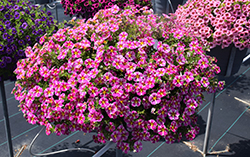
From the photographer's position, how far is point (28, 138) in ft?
12.3

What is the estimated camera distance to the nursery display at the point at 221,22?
7.37 feet

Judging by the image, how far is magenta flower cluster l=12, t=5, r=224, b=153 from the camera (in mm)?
1512

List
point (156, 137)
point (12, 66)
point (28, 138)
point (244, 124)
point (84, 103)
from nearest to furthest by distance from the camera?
1. point (84, 103)
2. point (156, 137)
3. point (12, 66)
4. point (28, 138)
5. point (244, 124)

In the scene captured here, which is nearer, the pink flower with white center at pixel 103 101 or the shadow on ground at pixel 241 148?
the pink flower with white center at pixel 103 101

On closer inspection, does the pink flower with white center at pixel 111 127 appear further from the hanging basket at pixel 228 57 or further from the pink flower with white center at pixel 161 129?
the hanging basket at pixel 228 57

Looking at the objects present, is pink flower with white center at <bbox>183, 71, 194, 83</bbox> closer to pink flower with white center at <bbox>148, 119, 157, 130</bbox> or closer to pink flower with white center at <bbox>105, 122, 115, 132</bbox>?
pink flower with white center at <bbox>148, 119, 157, 130</bbox>

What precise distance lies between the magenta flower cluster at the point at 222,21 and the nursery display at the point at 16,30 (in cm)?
134

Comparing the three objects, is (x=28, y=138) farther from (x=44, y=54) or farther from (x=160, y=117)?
(x=160, y=117)

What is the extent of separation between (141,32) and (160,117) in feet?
1.89

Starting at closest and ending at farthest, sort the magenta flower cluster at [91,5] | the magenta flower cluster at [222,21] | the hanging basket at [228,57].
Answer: the magenta flower cluster at [222,21] < the hanging basket at [228,57] < the magenta flower cluster at [91,5]

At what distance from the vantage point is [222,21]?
2.28 meters

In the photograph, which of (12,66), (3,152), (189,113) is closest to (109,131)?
(189,113)

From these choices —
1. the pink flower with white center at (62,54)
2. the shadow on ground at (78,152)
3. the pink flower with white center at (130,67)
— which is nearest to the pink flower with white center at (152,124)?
the pink flower with white center at (130,67)

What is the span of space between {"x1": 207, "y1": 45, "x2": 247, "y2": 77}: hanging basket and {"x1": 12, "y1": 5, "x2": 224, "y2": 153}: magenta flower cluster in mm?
856
